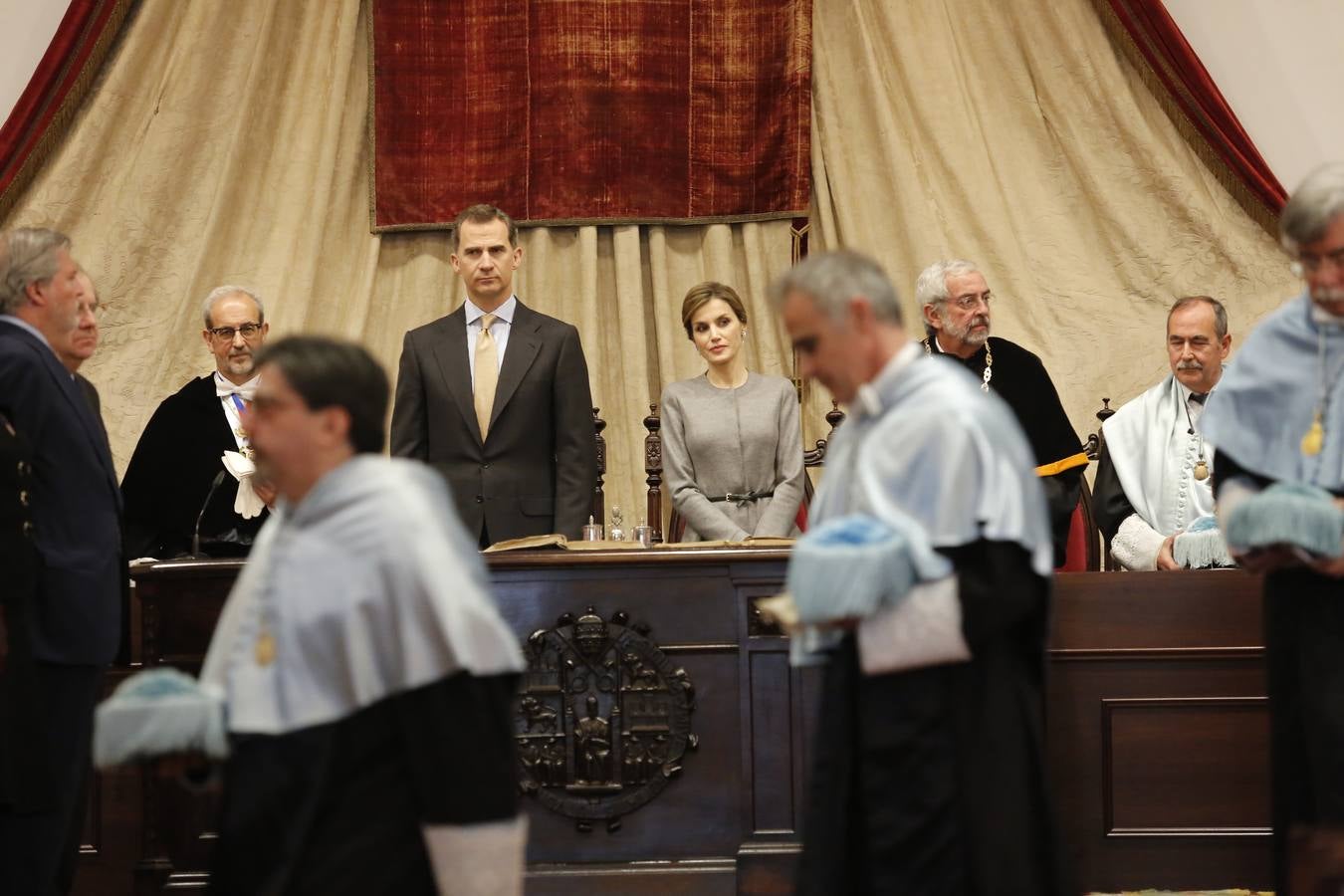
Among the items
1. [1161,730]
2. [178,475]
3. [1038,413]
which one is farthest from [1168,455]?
[178,475]

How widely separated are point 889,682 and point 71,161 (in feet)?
19.4

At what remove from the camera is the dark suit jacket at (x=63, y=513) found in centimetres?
370

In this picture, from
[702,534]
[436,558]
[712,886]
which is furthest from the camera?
[702,534]

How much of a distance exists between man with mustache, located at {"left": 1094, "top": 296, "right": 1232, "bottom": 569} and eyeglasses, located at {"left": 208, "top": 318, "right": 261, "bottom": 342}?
2925mm

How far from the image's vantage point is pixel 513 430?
17.6ft

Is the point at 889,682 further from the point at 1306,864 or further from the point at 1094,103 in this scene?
the point at 1094,103

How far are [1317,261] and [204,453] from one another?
153 inches

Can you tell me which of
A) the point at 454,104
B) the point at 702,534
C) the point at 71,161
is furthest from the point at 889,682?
the point at 71,161

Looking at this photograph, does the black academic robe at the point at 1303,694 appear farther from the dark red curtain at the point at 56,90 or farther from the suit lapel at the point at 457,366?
the dark red curtain at the point at 56,90

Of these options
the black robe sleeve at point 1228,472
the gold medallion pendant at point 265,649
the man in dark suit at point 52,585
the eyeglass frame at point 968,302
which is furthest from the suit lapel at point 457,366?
the gold medallion pendant at point 265,649

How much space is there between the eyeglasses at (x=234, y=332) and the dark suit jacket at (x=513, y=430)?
0.58 m

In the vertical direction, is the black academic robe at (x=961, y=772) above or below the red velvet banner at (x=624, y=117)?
below

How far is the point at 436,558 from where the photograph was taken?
236 cm

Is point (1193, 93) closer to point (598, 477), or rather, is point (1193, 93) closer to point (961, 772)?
point (598, 477)
